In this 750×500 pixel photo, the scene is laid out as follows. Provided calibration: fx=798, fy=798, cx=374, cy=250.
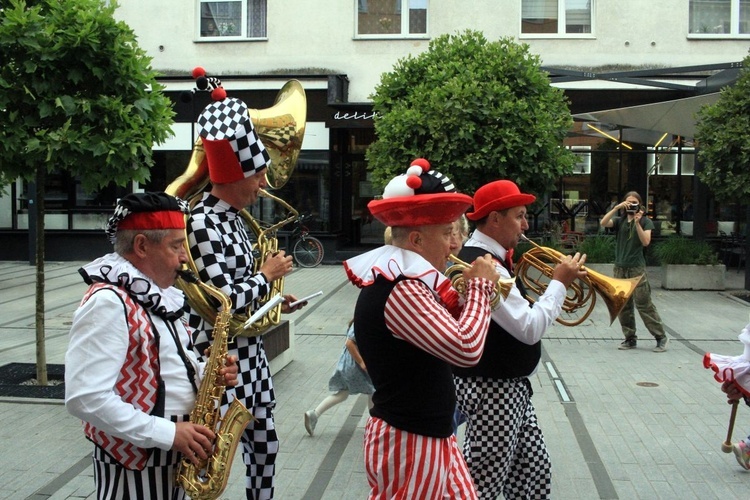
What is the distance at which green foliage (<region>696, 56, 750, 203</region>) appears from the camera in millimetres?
12602

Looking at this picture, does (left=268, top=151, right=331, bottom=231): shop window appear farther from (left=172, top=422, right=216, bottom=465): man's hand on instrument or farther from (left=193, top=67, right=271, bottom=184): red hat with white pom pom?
(left=172, top=422, right=216, bottom=465): man's hand on instrument

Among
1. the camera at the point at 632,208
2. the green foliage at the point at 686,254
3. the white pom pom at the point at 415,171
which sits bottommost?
the green foliage at the point at 686,254

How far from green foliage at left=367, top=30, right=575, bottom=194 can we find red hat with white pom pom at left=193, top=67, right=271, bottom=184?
26.9 feet

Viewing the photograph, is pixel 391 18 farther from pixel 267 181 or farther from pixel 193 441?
pixel 193 441

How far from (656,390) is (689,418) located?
95 centimetres

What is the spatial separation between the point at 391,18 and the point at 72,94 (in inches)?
506

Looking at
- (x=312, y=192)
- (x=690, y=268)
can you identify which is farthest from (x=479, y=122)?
(x=312, y=192)

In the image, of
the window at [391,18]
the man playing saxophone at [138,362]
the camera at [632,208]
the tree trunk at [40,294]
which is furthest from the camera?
the window at [391,18]

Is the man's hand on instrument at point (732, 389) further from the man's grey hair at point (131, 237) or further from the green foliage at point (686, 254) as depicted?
the green foliage at point (686, 254)

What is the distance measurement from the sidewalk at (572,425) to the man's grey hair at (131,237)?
9.03 ft

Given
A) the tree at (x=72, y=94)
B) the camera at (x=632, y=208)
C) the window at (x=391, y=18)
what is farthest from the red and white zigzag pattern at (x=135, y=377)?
the window at (x=391, y=18)

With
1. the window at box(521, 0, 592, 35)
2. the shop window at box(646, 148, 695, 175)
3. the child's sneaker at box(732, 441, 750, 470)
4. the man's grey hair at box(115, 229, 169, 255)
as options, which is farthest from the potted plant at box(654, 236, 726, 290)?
the man's grey hair at box(115, 229, 169, 255)

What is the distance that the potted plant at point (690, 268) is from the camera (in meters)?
14.7

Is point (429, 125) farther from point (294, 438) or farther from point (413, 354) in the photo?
point (413, 354)
